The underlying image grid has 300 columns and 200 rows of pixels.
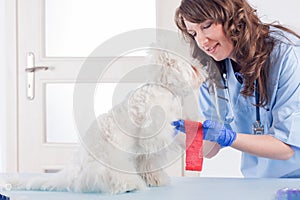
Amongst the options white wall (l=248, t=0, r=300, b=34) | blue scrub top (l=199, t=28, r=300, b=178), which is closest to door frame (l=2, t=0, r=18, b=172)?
white wall (l=248, t=0, r=300, b=34)

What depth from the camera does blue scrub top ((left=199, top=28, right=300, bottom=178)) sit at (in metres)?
1.30

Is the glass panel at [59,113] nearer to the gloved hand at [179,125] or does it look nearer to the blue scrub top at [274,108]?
the blue scrub top at [274,108]

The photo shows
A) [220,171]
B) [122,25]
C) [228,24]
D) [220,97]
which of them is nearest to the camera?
[228,24]

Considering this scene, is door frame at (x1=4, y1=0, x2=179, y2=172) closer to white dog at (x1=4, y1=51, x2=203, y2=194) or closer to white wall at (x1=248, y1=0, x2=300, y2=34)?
white wall at (x1=248, y1=0, x2=300, y2=34)

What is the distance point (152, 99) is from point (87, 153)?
0.66 feet

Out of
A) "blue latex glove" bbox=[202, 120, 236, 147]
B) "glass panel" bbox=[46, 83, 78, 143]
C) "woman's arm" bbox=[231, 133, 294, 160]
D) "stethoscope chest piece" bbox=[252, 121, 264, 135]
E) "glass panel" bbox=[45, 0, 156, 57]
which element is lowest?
"glass panel" bbox=[46, 83, 78, 143]

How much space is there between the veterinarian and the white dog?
6.1 inches

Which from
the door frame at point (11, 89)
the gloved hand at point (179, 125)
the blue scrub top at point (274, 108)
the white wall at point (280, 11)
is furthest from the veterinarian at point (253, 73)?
the door frame at point (11, 89)

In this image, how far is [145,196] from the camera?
3.66 ft

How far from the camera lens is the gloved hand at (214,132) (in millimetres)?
1136

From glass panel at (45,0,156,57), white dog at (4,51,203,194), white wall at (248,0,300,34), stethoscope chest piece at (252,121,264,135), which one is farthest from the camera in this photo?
glass panel at (45,0,156,57)

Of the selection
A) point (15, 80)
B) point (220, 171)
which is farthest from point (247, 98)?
point (15, 80)

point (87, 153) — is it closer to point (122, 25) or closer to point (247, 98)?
point (247, 98)

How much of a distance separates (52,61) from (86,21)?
29 cm
